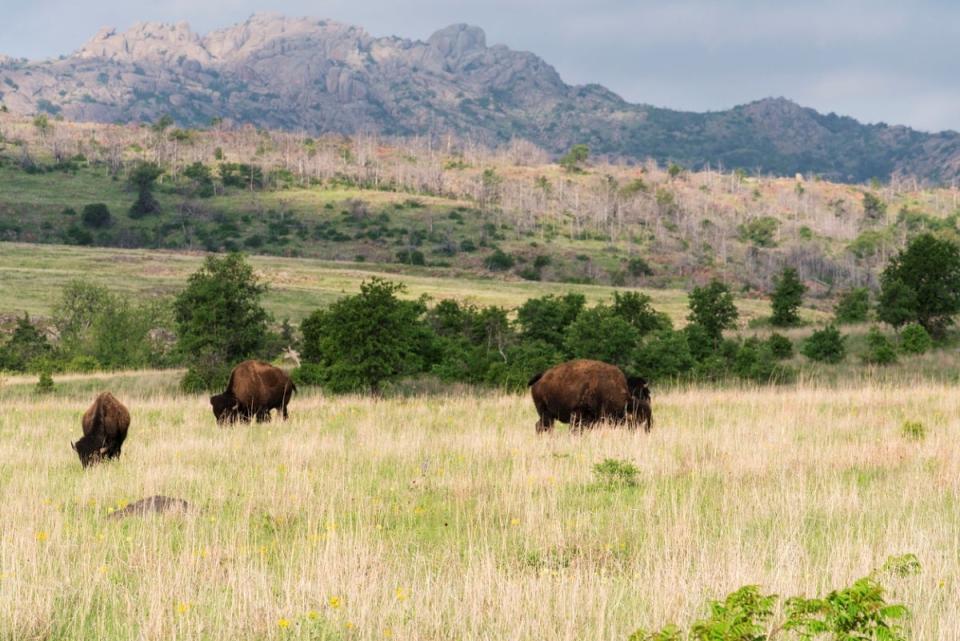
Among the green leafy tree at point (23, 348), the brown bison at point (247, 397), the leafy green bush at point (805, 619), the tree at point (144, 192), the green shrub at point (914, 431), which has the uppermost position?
the tree at point (144, 192)

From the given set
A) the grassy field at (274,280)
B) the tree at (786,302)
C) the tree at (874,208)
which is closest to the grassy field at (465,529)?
the tree at (786,302)

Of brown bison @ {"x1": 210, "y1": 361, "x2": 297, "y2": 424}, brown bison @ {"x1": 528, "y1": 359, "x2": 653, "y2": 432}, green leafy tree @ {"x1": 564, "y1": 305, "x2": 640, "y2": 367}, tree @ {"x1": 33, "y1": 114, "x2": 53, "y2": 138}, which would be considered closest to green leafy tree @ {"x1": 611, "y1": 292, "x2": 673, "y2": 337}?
green leafy tree @ {"x1": 564, "y1": 305, "x2": 640, "y2": 367}

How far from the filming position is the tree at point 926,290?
3422 centimetres

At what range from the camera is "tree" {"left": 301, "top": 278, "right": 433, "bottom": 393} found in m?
24.5

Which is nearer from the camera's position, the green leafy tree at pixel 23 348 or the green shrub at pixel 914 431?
the green shrub at pixel 914 431

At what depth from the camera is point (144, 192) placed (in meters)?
125

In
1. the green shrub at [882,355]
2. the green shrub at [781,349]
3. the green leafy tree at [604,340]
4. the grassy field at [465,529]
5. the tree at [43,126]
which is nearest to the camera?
the grassy field at [465,529]

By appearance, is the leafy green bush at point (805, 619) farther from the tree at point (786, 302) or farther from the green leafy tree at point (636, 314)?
Answer: the tree at point (786, 302)

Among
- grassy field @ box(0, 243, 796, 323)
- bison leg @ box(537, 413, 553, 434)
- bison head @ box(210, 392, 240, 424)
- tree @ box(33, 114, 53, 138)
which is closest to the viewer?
bison leg @ box(537, 413, 553, 434)

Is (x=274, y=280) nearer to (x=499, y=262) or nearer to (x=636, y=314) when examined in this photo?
(x=499, y=262)

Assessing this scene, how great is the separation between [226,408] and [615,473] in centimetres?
1012

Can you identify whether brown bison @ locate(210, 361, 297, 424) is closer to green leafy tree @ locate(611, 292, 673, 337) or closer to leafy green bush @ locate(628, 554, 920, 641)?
leafy green bush @ locate(628, 554, 920, 641)

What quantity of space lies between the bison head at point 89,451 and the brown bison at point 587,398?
6.93m

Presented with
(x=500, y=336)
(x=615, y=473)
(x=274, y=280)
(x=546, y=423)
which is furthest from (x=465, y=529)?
(x=274, y=280)
